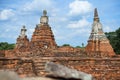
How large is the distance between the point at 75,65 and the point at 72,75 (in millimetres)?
4515

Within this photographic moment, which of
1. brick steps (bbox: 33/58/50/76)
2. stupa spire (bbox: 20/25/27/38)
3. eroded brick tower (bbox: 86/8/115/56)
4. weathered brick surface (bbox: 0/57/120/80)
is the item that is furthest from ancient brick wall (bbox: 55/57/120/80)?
stupa spire (bbox: 20/25/27/38)

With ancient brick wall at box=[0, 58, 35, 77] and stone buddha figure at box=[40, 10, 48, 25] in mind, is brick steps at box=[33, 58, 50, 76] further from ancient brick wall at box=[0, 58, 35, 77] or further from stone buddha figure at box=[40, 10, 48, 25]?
stone buddha figure at box=[40, 10, 48, 25]

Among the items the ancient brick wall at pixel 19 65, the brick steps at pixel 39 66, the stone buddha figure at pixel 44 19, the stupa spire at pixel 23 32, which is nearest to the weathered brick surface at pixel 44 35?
the stone buddha figure at pixel 44 19

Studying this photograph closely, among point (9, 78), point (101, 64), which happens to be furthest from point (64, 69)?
point (101, 64)

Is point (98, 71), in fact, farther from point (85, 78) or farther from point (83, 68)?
point (85, 78)

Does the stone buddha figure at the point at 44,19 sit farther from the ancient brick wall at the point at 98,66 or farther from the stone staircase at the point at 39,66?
the stone staircase at the point at 39,66

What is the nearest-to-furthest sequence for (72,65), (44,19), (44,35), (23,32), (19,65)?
(19,65)
(72,65)
(44,35)
(44,19)
(23,32)

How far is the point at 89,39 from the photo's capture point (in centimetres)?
1900

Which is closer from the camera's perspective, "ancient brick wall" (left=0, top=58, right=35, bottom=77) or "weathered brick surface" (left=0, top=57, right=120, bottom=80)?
"ancient brick wall" (left=0, top=58, right=35, bottom=77)

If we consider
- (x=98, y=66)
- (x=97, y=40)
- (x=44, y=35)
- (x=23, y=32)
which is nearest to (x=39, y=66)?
(x=98, y=66)

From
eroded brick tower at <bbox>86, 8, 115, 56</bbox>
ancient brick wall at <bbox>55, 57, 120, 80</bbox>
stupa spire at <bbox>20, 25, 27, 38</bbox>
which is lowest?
ancient brick wall at <bbox>55, 57, 120, 80</bbox>

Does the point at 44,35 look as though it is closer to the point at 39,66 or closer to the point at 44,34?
the point at 44,34

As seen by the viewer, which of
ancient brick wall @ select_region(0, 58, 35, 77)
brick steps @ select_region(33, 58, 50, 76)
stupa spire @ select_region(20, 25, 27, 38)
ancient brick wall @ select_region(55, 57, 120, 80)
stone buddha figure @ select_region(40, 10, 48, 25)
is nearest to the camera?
ancient brick wall @ select_region(0, 58, 35, 77)

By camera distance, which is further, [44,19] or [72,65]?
[44,19]
